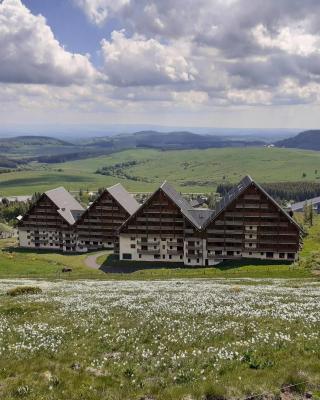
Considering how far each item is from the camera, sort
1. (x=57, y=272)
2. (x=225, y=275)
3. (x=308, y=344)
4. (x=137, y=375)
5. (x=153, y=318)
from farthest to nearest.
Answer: (x=57, y=272) < (x=225, y=275) < (x=153, y=318) < (x=308, y=344) < (x=137, y=375)

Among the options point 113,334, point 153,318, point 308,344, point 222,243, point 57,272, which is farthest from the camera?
point 222,243

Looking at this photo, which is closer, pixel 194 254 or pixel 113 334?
pixel 113 334

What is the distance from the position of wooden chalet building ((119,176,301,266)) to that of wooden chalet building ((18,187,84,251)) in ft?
97.2

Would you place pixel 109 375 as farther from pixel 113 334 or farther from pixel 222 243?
pixel 222 243

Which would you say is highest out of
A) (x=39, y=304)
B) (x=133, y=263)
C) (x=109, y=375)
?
(x=109, y=375)

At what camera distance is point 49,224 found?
144 m

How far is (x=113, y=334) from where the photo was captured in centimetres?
2438

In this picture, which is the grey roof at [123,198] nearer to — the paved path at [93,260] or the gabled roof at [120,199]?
the gabled roof at [120,199]

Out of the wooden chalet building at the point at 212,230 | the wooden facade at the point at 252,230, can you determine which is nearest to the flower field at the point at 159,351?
the wooden facade at the point at 252,230

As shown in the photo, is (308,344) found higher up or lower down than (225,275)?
higher up

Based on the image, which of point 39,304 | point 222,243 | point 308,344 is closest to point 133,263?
point 222,243

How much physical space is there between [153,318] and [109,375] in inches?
385

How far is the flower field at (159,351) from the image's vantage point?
16.7m

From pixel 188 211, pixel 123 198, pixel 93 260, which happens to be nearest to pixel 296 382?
pixel 188 211
